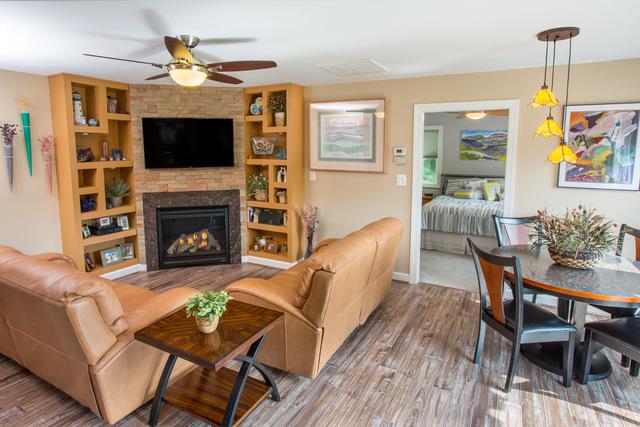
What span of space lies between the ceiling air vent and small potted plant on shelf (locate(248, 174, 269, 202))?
181 cm

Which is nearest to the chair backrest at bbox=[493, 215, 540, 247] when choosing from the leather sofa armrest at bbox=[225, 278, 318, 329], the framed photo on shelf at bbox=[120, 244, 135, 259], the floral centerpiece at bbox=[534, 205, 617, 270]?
the floral centerpiece at bbox=[534, 205, 617, 270]

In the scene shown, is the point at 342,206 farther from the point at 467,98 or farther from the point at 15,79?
the point at 15,79

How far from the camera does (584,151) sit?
12.7 ft

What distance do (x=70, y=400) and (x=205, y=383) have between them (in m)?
0.92

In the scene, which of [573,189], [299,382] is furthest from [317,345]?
[573,189]

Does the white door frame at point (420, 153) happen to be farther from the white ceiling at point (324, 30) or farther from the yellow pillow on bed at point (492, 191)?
the yellow pillow on bed at point (492, 191)

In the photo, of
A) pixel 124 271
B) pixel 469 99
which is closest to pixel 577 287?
pixel 469 99

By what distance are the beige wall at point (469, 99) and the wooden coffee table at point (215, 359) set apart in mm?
2840

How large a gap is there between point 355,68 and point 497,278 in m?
2.51

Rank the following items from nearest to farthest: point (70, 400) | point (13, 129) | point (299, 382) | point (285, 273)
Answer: point (70, 400) < point (299, 382) < point (285, 273) < point (13, 129)

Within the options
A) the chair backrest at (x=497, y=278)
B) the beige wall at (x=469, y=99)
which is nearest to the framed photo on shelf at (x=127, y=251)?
the beige wall at (x=469, y=99)

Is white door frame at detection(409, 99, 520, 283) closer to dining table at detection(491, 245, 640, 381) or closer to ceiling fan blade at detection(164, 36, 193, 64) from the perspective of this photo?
dining table at detection(491, 245, 640, 381)

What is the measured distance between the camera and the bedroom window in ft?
27.7

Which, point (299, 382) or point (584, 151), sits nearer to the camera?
point (299, 382)
